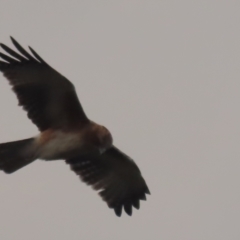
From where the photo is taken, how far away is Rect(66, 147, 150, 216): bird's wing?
46.5 ft

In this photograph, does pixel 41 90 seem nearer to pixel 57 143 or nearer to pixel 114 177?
pixel 57 143

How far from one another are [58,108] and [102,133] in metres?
0.70

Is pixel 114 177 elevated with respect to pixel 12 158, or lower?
lower

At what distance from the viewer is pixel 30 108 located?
43.7 ft

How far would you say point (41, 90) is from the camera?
13.2m

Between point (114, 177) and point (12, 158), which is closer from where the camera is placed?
point (12, 158)

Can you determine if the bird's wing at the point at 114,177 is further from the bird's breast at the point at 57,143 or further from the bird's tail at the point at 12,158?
the bird's tail at the point at 12,158

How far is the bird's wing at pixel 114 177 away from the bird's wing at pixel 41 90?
3.12 ft

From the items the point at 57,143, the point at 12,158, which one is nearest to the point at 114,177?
the point at 57,143

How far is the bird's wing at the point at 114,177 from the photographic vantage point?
14.2 metres

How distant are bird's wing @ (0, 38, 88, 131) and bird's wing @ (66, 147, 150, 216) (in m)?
0.95


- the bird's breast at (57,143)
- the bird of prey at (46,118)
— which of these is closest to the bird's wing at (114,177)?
the bird of prey at (46,118)

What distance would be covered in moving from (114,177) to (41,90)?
2066 mm

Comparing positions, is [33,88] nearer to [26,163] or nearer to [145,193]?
[26,163]
